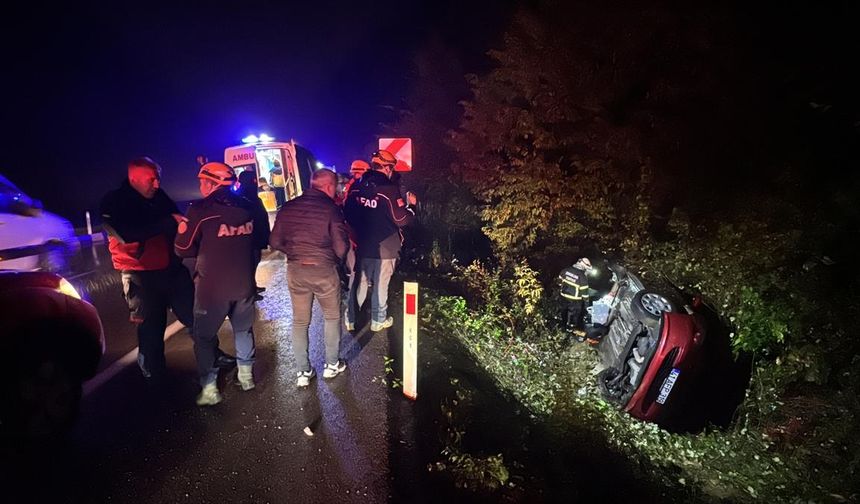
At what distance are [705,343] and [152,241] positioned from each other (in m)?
4.98

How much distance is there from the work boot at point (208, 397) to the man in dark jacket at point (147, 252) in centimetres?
68

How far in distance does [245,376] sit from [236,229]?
142cm

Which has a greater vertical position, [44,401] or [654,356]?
[654,356]

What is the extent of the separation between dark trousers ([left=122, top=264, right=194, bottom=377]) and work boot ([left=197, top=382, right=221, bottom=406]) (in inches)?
26.8

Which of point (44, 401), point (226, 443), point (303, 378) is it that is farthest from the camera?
point (303, 378)

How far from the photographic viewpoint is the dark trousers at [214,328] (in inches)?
147

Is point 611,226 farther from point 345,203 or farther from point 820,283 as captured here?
point 345,203

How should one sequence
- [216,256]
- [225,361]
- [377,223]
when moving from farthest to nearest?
[377,223] → [225,361] → [216,256]

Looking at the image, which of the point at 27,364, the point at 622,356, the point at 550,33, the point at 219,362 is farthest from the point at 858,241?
the point at 27,364

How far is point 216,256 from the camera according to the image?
3.64 meters

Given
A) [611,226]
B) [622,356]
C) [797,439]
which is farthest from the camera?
[611,226]

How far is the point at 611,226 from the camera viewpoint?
6.61 m

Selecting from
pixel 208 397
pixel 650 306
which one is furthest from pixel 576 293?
pixel 208 397

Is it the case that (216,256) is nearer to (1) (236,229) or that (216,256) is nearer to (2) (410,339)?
(1) (236,229)
